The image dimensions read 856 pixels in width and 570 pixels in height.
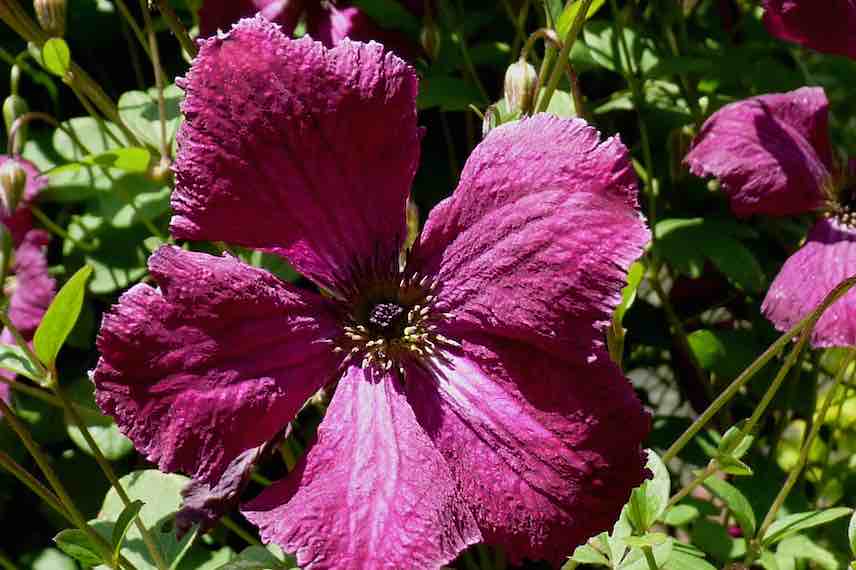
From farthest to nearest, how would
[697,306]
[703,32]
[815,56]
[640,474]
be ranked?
1. [815,56]
2. [703,32]
3. [697,306]
4. [640,474]

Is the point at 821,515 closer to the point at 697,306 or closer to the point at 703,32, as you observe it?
the point at 697,306

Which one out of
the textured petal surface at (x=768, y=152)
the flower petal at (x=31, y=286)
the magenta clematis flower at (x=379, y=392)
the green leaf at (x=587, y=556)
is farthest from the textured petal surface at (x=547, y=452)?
the flower petal at (x=31, y=286)

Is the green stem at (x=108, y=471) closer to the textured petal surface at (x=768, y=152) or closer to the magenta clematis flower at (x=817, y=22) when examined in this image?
the textured petal surface at (x=768, y=152)

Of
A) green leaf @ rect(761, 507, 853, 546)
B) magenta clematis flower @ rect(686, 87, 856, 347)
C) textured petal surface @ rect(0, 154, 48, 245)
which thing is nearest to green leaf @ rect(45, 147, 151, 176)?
textured petal surface @ rect(0, 154, 48, 245)

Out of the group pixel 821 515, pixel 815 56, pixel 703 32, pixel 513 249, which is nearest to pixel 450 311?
pixel 513 249

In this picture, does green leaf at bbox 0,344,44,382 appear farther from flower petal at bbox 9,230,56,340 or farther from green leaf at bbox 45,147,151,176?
flower petal at bbox 9,230,56,340

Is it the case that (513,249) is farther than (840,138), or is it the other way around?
(840,138)
